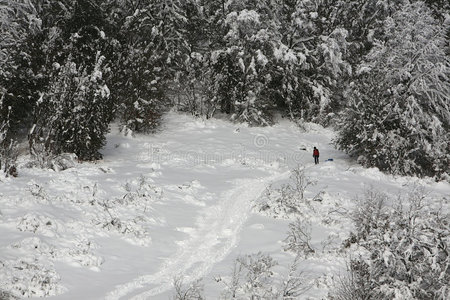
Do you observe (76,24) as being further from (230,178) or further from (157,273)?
(157,273)

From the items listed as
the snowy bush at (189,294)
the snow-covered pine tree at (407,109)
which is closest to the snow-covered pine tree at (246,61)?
the snow-covered pine tree at (407,109)

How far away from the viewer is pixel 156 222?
12.0 m

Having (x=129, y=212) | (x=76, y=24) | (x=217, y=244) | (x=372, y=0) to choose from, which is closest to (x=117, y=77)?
(x=76, y=24)

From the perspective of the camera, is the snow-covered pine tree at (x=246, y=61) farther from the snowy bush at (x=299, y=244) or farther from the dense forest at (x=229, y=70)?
the snowy bush at (x=299, y=244)

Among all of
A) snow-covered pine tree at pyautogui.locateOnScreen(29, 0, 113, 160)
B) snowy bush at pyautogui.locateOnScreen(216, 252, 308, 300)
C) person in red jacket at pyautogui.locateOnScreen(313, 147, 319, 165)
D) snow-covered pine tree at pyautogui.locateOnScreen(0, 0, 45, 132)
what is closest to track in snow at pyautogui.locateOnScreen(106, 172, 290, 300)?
snowy bush at pyautogui.locateOnScreen(216, 252, 308, 300)

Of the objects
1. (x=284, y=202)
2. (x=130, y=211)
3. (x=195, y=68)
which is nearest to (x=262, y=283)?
(x=130, y=211)

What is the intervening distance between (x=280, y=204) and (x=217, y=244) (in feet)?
12.0

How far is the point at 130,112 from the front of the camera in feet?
74.9

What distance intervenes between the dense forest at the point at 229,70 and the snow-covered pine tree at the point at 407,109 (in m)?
0.07

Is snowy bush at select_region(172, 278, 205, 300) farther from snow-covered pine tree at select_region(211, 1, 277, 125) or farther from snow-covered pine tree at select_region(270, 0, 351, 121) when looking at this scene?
snow-covered pine tree at select_region(270, 0, 351, 121)

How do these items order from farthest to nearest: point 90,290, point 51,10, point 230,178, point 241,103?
point 241,103 < point 51,10 < point 230,178 < point 90,290

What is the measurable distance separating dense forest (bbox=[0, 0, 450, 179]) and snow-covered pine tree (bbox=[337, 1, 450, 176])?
70 mm

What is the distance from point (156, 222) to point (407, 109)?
14.9 meters

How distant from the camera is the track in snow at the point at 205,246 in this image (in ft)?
27.8
